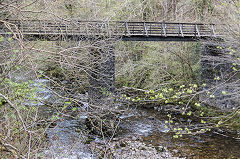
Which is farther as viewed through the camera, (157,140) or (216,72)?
(216,72)

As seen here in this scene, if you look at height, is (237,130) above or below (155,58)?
below

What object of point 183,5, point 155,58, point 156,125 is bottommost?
point 156,125

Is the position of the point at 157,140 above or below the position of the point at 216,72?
below

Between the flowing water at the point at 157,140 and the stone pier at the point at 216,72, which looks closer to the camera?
the flowing water at the point at 157,140

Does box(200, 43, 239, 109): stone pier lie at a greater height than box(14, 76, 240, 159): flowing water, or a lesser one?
greater

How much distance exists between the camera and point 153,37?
49.3ft

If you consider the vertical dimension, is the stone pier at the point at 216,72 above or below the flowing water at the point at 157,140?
above

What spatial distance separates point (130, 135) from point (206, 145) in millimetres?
3769

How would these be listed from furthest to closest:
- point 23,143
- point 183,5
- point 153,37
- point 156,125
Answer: point 183,5 < point 153,37 < point 156,125 < point 23,143

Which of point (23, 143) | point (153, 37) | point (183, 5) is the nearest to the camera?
point (23, 143)

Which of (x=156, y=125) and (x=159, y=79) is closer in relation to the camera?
(x=156, y=125)

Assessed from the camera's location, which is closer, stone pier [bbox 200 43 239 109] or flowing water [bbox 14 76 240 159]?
flowing water [bbox 14 76 240 159]

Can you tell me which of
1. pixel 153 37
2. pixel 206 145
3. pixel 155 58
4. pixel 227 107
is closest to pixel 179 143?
pixel 206 145

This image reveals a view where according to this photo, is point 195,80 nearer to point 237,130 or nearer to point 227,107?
point 227,107
